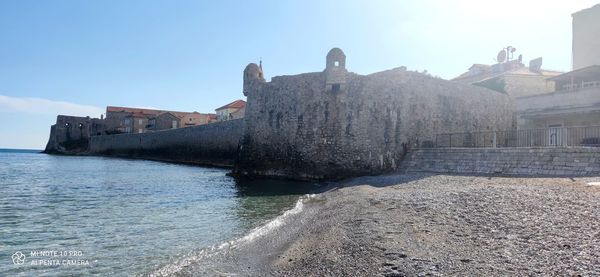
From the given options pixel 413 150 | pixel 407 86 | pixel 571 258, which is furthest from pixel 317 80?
pixel 571 258

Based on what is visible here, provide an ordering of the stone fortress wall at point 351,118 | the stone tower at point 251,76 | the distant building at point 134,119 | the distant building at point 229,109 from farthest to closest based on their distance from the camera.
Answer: the distant building at point 134,119 → the distant building at point 229,109 → the stone tower at point 251,76 → the stone fortress wall at point 351,118

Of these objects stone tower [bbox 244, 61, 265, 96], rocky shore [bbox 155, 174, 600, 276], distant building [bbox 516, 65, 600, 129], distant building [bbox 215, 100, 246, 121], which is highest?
distant building [bbox 215, 100, 246, 121]

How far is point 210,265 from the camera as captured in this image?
7316 mm

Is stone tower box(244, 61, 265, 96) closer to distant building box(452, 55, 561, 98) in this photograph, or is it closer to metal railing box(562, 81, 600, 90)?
distant building box(452, 55, 561, 98)

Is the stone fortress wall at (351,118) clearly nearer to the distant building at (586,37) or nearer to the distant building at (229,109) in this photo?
the distant building at (586,37)

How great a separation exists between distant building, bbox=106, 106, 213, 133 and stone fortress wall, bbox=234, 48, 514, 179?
7017 cm

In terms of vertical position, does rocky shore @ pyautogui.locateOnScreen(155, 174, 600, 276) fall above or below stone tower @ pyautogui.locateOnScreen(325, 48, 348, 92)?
below

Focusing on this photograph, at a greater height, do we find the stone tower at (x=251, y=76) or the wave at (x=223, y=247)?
the stone tower at (x=251, y=76)

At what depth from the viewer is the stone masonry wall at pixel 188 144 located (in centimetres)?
4322

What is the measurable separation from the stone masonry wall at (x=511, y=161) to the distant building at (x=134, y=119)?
7800 centimetres

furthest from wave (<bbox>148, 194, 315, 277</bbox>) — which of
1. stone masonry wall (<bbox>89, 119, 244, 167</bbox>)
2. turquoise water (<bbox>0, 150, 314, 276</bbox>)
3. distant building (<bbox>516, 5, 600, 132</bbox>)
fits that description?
stone masonry wall (<bbox>89, 119, 244, 167</bbox>)

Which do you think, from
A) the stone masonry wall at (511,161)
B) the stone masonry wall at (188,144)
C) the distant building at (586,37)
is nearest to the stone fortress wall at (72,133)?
the stone masonry wall at (188,144)

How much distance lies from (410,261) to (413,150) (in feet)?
54.0

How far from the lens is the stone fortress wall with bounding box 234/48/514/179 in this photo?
71.9 ft
